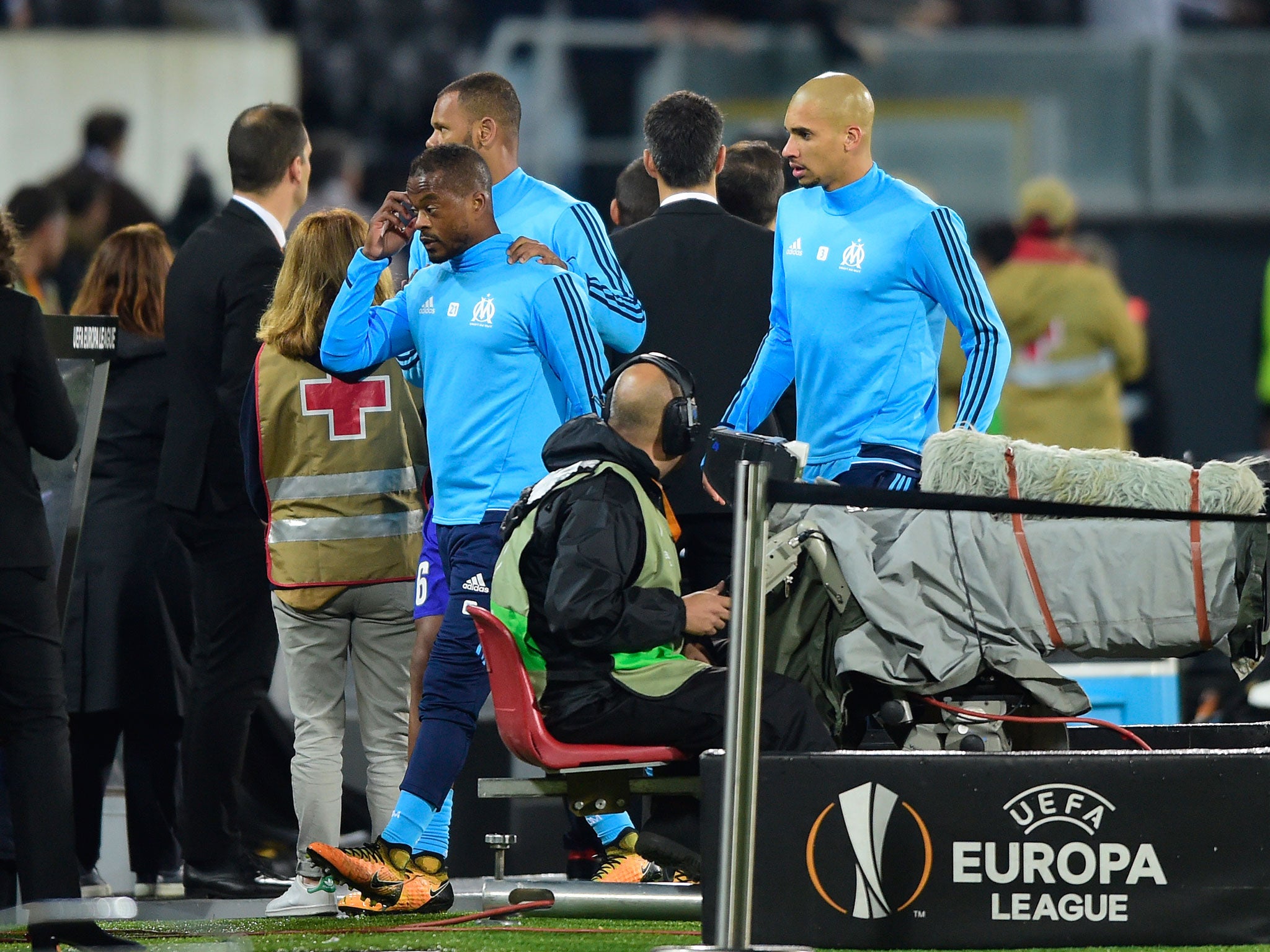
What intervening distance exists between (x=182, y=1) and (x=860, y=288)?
347 inches

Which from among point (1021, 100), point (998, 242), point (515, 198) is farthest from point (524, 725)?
point (1021, 100)

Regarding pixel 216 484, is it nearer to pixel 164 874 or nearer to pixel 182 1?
pixel 164 874

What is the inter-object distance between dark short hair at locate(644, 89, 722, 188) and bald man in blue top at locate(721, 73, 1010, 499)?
1.20 feet

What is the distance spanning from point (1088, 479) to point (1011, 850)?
90 cm

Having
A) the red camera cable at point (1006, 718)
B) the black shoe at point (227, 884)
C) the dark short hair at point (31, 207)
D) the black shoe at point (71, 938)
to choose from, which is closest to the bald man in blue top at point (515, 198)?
the red camera cable at point (1006, 718)

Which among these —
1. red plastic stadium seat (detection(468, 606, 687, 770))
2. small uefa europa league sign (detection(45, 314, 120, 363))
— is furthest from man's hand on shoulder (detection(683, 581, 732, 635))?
small uefa europa league sign (detection(45, 314, 120, 363))

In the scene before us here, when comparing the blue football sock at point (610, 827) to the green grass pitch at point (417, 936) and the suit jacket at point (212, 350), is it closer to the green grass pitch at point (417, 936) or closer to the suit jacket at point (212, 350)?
the green grass pitch at point (417, 936)

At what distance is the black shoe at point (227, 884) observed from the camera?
238 inches

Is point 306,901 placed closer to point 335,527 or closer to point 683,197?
point 335,527

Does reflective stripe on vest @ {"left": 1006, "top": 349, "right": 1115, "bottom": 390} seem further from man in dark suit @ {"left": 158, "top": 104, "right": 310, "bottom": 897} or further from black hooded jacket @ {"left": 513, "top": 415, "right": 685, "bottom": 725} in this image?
black hooded jacket @ {"left": 513, "top": 415, "right": 685, "bottom": 725}

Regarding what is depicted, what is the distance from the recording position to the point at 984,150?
1340 centimetres

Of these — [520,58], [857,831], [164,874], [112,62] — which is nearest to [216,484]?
[164,874]

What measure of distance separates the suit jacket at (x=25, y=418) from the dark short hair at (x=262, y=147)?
138cm

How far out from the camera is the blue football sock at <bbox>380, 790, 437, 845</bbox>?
5.19m
